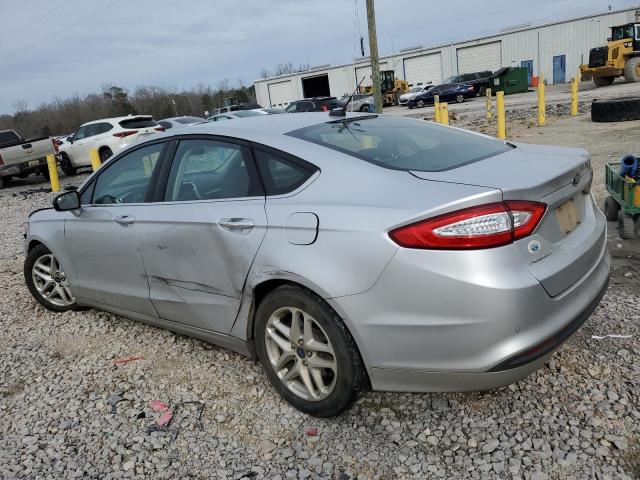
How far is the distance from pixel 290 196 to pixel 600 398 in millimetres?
1889

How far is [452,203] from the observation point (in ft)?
7.42

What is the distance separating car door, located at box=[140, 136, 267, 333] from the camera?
2.93 metres

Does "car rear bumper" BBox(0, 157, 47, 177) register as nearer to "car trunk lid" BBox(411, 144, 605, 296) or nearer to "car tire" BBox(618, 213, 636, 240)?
"car tire" BBox(618, 213, 636, 240)

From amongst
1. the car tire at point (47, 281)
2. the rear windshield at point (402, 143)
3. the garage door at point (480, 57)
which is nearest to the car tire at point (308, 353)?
the rear windshield at point (402, 143)

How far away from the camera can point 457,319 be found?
2252 millimetres

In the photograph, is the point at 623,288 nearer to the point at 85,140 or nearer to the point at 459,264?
the point at 459,264

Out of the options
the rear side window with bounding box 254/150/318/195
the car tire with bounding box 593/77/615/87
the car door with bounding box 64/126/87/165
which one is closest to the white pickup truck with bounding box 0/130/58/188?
the car door with bounding box 64/126/87/165

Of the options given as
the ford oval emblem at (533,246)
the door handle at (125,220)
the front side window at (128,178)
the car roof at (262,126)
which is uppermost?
the car roof at (262,126)

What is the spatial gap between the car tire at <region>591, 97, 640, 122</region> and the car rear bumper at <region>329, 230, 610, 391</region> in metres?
13.4

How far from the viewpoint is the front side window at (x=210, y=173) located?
10.0ft

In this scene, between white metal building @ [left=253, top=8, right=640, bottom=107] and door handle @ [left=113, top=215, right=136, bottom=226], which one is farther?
white metal building @ [left=253, top=8, right=640, bottom=107]

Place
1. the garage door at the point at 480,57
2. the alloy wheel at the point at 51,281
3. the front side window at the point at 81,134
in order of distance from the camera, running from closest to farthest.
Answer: the alloy wheel at the point at 51,281 → the front side window at the point at 81,134 → the garage door at the point at 480,57

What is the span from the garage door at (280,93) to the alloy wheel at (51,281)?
196ft

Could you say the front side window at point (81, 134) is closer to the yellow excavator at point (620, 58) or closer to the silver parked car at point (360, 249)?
the silver parked car at point (360, 249)
